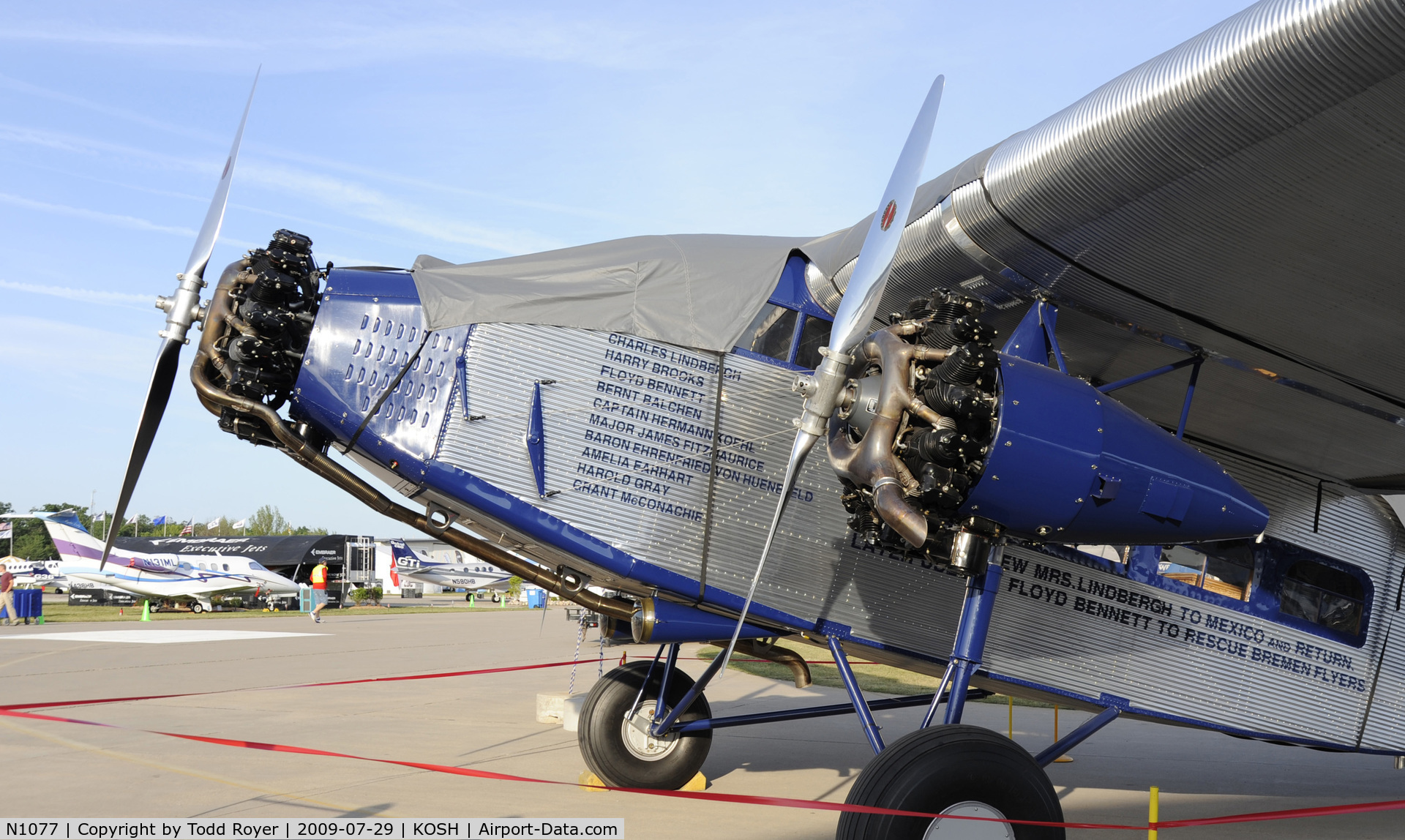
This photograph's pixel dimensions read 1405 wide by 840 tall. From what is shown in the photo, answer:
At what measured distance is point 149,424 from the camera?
6457 mm

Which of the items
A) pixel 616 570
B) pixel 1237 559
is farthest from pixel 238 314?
pixel 1237 559

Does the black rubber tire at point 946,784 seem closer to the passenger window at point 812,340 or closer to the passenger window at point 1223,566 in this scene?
the passenger window at point 812,340

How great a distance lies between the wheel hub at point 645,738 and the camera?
8.14 metres

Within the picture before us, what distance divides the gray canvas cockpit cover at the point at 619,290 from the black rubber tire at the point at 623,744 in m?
3.47

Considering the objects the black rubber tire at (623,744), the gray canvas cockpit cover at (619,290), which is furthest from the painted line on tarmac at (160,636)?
the gray canvas cockpit cover at (619,290)

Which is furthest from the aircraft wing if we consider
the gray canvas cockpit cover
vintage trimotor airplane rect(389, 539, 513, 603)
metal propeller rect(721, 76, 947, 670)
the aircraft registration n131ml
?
vintage trimotor airplane rect(389, 539, 513, 603)

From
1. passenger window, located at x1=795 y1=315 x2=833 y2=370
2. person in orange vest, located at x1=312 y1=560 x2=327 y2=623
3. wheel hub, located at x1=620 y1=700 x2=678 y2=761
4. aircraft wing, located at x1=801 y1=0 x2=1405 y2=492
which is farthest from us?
person in orange vest, located at x1=312 y1=560 x2=327 y2=623

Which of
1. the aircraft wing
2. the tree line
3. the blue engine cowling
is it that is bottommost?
the tree line

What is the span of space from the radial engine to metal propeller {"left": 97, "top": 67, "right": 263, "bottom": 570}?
4.01 m

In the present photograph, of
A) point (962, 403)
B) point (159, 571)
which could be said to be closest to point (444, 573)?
point (159, 571)

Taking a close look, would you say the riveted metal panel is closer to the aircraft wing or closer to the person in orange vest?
the aircraft wing

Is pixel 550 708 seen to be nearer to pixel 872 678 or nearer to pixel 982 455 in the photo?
pixel 872 678

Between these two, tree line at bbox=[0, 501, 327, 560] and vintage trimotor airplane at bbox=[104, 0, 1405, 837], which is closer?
vintage trimotor airplane at bbox=[104, 0, 1405, 837]

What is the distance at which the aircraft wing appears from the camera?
396cm
